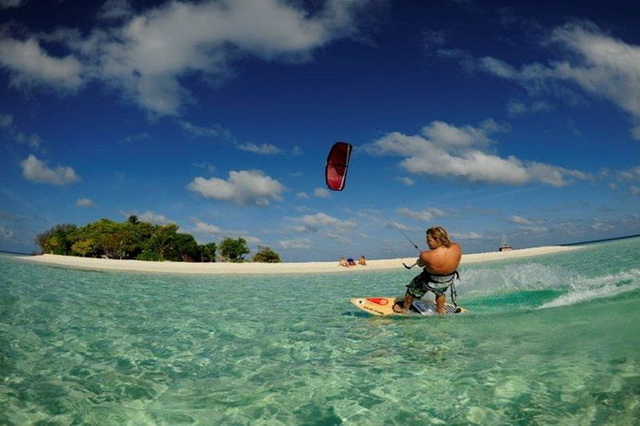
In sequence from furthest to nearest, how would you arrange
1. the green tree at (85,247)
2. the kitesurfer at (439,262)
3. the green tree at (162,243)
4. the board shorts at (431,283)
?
the green tree at (85,247), the green tree at (162,243), the board shorts at (431,283), the kitesurfer at (439,262)

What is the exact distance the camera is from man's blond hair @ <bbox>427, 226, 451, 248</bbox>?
389 inches

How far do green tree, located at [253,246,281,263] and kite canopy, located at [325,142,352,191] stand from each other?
41.4 metres

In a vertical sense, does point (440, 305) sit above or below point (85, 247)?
below

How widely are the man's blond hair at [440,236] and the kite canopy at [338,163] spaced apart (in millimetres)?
4157

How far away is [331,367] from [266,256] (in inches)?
1889

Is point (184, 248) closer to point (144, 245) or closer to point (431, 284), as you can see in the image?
point (144, 245)

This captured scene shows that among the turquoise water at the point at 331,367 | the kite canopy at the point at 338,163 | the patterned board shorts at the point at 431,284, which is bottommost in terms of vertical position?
the turquoise water at the point at 331,367

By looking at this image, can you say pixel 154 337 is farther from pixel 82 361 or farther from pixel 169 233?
pixel 169 233

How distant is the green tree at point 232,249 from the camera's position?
52344 millimetres

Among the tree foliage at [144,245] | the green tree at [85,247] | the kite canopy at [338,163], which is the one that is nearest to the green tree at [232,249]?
the tree foliage at [144,245]

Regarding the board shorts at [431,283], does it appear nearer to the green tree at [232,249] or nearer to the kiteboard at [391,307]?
the kiteboard at [391,307]

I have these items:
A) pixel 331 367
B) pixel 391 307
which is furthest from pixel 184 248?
pixel 331 367

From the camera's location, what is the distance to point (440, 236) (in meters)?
9.93

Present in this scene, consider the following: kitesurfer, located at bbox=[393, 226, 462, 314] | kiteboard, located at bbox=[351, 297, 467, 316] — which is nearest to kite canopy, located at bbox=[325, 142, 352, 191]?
kiteboard, located at bbox=[351, 297, 467, 316]
